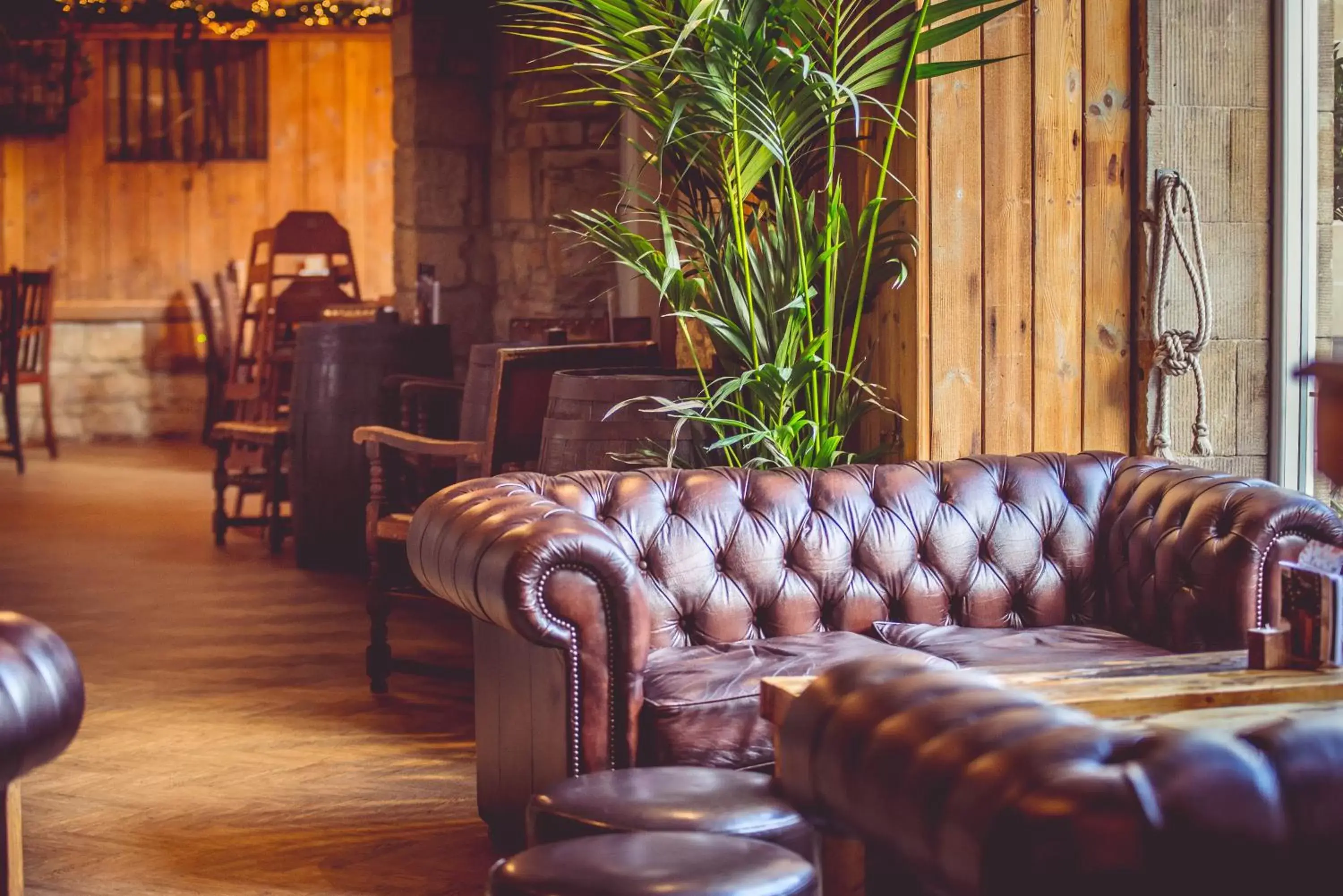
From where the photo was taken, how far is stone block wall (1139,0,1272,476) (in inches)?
145

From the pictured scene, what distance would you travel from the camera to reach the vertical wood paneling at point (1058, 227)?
3.73 metres

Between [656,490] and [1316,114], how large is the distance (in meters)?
1.73

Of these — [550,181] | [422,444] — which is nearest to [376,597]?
[422,444]

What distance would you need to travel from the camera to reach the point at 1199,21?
3.67 m

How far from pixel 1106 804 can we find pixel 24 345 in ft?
33.2

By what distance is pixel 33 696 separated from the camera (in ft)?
7.52

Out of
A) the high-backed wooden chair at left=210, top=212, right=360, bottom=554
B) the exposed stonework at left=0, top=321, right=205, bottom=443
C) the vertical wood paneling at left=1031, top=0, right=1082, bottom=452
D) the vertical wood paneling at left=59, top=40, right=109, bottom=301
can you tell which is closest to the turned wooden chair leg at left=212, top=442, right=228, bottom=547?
the high-backed wooden chair at left=210, top=212, right=360, bottom=554

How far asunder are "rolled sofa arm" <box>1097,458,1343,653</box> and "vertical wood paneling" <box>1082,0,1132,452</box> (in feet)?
1.24

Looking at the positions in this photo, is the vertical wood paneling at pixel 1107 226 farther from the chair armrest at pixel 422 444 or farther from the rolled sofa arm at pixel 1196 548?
the chair armrest at pixel 422 444

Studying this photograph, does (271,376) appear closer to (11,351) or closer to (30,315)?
(11,351)

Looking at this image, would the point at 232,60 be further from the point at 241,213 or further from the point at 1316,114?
the point at 1316,114

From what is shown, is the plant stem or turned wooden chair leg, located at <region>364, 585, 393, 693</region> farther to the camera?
turned wooden chair leg, located at <region>364, 585, 393, 693</region>

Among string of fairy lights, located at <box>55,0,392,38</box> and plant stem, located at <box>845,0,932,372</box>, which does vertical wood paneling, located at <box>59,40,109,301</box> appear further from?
plant stem, located at <box>845,0,932,372</box>

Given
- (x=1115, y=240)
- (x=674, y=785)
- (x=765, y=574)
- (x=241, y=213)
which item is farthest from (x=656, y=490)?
(x=241, y=213)
